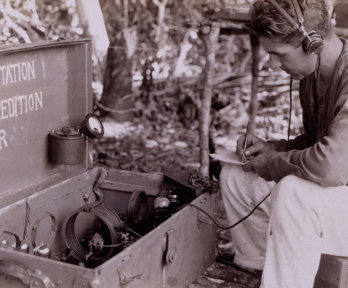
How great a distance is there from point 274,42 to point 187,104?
4897 mm

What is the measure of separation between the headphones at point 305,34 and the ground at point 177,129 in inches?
116

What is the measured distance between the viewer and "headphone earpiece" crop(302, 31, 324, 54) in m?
3.23

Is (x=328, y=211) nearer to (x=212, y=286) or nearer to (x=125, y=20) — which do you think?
(x=212, y=286)

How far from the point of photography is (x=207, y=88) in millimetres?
5379

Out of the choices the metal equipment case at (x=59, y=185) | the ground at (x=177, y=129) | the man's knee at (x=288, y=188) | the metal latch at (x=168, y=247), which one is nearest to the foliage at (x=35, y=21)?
the metal equipment case at (x=59, y=185)

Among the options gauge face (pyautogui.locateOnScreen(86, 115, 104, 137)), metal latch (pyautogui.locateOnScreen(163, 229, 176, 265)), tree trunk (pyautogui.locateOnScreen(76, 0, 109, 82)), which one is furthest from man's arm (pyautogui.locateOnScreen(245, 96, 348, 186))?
tree trunk (pyautogui.locateOnScreen(76, 0, 109, 82))

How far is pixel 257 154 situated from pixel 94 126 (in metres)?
1.15

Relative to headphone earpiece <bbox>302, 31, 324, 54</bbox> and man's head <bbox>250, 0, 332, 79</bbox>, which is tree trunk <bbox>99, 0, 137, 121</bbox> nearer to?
man's head <bbox>250, 0, 332, 79</bbox>

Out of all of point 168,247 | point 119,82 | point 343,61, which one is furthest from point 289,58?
point 119,82

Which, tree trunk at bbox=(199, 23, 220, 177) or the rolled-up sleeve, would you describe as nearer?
the rolled-up sleeve

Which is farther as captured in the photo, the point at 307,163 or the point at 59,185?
the point at 59,185

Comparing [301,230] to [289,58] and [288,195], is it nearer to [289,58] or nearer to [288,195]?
[288,195]

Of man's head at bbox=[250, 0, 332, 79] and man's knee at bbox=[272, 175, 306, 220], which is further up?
man's head at bbox=[250, 0, 332, 79]

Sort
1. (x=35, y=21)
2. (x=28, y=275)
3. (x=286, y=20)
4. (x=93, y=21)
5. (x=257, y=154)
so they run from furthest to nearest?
(x=93, y=21), (x=35, y=21), (x=257, y=154), (x=286, y=20), (x=28, y=275)
